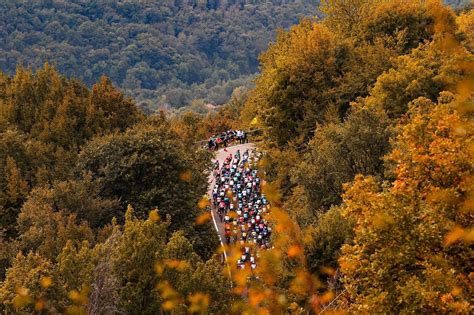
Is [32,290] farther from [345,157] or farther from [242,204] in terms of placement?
Result: [242,204]

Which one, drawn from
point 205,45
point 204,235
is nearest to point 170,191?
point 204,235

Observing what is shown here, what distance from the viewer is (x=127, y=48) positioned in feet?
575

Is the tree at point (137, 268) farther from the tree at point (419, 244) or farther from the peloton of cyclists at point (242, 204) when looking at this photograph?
the peloton of cyclists at point (242, 204)

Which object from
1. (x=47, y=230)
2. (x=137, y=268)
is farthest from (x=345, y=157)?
(x=47, y=230)

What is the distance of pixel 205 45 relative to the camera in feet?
653

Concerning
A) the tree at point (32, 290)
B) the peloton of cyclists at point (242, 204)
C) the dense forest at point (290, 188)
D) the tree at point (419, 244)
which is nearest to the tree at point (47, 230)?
the dense forest at point (290, 188)

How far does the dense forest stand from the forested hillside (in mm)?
115246

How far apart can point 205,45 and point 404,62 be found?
17312cm

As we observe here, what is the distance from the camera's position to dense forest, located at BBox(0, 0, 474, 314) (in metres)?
10.4

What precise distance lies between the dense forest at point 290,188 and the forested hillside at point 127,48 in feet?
378

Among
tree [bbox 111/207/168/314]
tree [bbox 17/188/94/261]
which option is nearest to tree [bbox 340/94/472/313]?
tree [bbox 111/207/168/314]

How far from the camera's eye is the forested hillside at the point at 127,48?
16150 cm

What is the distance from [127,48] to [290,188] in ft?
495

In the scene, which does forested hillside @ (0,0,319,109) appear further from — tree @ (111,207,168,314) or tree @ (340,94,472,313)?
tree @ (340,94,472,313)
